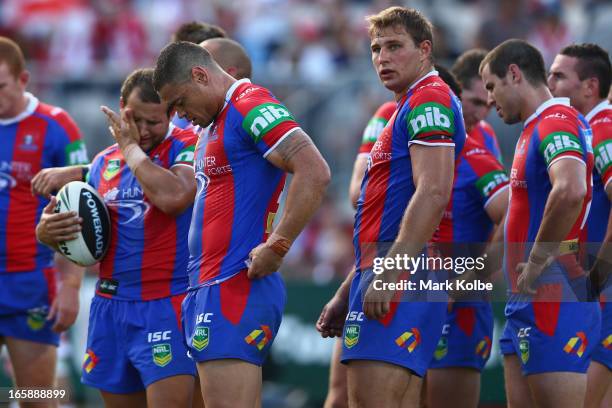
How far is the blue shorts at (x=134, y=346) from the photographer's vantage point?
669 centimetres

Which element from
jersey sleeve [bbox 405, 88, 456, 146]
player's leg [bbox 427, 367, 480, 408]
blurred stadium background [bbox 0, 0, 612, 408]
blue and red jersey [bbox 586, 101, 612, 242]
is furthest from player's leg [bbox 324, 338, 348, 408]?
blurred stadium background [bbox 0, 0, 612, 408]

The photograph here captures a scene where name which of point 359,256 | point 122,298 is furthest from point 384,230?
point 122,298

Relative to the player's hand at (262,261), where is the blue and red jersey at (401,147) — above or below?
above

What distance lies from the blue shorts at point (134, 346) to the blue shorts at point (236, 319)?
2.71 ft

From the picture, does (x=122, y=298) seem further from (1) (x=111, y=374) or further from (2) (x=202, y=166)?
(2) (x=202, y=166)

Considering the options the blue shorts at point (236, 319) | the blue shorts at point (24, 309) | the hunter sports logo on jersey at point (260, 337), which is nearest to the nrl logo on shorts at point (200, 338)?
the blue shorts at point (236, 319)

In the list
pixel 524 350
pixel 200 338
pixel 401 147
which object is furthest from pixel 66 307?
pixel 524 350

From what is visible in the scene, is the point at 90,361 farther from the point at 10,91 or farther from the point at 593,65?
the point at 593,65

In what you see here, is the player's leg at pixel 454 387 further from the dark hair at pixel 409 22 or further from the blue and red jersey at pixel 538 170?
the dark hair at pixel 409 22

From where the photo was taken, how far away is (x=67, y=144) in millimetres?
8250

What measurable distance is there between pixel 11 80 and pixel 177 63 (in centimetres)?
267

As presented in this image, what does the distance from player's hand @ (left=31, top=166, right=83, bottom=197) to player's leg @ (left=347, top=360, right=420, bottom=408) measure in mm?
2655

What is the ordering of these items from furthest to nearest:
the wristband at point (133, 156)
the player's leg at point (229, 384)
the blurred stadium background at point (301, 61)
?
the blurred stadium background at point (301, 61)
the wristband at point (133, 156)
the player's leg at point (229, 384)

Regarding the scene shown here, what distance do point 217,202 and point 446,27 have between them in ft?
31.7
